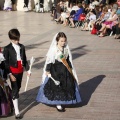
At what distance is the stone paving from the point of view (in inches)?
240

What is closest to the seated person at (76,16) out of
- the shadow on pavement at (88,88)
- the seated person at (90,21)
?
the seated person at (90,21)

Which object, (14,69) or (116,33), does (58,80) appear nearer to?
(14,69)

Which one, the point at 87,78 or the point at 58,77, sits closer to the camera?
the point at 58,77

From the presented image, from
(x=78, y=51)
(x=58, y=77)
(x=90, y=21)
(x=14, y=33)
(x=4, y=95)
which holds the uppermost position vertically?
(x=14, y=33)

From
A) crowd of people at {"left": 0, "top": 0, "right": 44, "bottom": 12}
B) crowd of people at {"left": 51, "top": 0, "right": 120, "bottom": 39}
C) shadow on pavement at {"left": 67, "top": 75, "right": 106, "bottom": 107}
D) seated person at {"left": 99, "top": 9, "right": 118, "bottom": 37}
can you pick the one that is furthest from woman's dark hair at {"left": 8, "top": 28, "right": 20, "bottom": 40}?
crowd of people at {"left": 0, "top": 0, "right": 44, "bottom": 12}

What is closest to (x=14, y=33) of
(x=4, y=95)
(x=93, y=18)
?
(x=4, y=95)

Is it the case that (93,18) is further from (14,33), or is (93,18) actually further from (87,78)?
(14,33)

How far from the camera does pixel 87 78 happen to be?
8305 millimetres

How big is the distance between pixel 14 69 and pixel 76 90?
45.6 inches

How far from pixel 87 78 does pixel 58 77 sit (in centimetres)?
236

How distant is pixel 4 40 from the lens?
14.1 meters

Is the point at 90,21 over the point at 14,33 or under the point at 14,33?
under

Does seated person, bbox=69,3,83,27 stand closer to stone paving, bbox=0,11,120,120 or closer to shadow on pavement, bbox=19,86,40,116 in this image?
stone paving, bbox=0,11,120,120

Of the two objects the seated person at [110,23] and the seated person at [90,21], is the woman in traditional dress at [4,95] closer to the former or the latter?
the seated person at [110,23]
